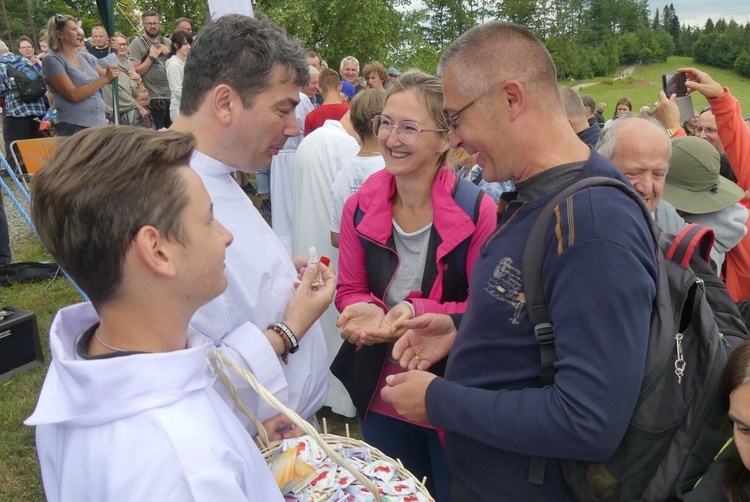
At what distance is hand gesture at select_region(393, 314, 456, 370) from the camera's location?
208 cm

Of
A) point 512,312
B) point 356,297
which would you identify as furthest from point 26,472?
point 512,312

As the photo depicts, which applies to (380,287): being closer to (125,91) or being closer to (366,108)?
(366,108)

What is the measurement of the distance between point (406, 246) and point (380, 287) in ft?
0.73

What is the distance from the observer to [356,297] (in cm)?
255

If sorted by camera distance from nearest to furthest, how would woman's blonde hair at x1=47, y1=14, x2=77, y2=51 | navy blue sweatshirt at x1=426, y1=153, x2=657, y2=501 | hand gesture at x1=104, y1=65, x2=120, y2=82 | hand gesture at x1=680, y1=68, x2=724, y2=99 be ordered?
navy blue sweatshirt at x1=426, y1=153, x2=657, y2=501, hand gesture at x1=680, y1=68, x2=724, y2=99, hand gesture at x1=104, y1=65, x2=120, y2=82, woman's blonde hair at x1=47, y1=14, x2=77, y2=51

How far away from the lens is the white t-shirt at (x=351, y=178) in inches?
140

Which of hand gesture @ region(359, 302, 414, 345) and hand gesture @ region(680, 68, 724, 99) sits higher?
hand gesture @ region(680, 68, 724, 99)

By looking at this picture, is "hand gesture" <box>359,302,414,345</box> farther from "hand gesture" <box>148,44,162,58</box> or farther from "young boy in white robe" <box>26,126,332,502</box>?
"hand gesture" <box>148,44,162,58</box>

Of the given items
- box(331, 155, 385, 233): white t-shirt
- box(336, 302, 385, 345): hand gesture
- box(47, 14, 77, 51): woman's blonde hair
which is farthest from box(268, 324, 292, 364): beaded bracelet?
box(47, 14, 77, 51): woman's blonde hair

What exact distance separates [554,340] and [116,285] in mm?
1053

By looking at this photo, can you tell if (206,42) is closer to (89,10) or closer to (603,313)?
(603,313)

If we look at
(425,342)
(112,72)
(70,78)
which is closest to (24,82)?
(70,78)

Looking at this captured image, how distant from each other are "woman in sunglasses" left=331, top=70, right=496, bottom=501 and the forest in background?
1044 millimetres

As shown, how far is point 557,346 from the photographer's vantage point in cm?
138
